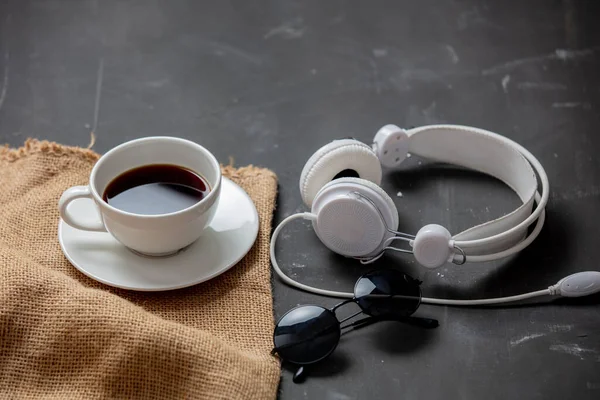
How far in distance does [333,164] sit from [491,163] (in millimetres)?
245

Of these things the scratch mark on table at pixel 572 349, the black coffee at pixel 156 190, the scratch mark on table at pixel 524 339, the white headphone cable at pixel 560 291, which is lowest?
the scratch mark on table at pixel 572 349

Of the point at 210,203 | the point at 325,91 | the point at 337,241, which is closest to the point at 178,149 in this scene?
the point at 210,203

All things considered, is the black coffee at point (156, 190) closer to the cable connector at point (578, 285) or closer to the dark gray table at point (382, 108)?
the dark gray table at point (382, 108)

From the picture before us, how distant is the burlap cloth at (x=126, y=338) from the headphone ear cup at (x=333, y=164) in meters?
0.14

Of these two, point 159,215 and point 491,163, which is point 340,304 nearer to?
point 159,215

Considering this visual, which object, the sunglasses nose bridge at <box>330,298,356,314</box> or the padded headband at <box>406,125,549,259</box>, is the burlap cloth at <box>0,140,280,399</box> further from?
the padded headband at <box>406,125,549,259</box>

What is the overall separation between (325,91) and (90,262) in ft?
1.62

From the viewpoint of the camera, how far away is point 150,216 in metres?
0.83

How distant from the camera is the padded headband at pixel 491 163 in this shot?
906 millimetres

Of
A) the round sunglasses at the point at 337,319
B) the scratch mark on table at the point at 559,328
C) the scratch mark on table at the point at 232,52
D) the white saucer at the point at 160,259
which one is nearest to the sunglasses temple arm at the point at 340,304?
the round sunglasses at the point at 337,319

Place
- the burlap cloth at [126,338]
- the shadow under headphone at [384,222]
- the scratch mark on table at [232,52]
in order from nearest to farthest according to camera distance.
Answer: the burlap cloth at [126,338], the shadow under headphone at [384,222], the scratch mark on table at [232,52]

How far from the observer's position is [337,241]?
923mm

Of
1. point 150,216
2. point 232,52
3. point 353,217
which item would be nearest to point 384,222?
point 353,217

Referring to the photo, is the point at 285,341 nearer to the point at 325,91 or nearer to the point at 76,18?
the point at 325,91
